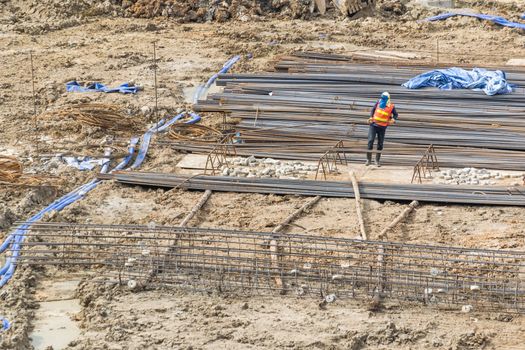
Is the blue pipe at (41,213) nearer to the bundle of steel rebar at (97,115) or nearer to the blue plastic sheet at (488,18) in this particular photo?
the bundle of steel rebar at (97,115)

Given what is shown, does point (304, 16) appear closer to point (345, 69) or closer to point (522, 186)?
point (345, 69)

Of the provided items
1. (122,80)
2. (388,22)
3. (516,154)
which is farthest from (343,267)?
(388,22)

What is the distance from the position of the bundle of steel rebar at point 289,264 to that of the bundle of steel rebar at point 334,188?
1755 mm

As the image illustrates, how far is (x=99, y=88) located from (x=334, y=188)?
711cm

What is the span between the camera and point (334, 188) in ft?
44.1

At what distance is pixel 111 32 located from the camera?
75.6 feet

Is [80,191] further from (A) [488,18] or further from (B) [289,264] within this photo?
(A) [488,18]

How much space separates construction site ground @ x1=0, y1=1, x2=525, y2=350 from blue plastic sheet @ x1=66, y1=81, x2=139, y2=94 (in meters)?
0.24

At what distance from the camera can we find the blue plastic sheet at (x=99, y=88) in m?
18.4

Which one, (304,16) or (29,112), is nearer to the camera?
(29,112)

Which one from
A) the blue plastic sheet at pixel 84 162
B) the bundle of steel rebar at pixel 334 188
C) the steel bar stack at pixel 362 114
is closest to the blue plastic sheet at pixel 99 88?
the steel bar stack at pixel 362 114

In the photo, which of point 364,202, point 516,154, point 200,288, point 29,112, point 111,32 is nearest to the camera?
point 200,288

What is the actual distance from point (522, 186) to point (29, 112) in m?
9.28

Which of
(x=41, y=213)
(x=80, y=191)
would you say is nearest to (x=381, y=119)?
(x=80, y=191)
